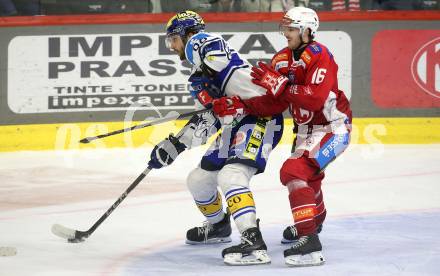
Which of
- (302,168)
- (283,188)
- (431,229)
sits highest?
(302,168)

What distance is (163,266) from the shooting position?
5.38 m

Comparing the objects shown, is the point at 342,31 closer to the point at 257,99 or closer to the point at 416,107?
the point at 416,107

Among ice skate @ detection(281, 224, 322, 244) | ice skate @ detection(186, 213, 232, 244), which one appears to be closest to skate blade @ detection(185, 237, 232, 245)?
ice skate @ detection(186, 213, 232, 244)

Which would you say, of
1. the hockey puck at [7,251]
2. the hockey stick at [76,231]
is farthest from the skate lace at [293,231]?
the hockey puck at [7,251]

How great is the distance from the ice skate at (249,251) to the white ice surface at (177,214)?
0.06m

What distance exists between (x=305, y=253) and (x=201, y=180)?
2.76 feet

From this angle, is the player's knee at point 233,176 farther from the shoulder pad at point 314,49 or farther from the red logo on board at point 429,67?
the red logo on board at point 429,67

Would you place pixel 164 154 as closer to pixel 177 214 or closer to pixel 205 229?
pixel 205 229

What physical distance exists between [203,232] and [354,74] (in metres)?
4.11

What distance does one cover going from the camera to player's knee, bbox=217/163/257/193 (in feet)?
17.7

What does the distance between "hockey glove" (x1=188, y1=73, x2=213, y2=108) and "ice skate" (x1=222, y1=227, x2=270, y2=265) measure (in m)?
0.81

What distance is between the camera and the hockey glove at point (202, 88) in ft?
18.7

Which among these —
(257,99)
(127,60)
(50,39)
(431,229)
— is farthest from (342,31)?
(257,99)

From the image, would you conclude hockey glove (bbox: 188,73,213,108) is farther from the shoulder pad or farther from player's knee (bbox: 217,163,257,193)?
the shoulder pad
